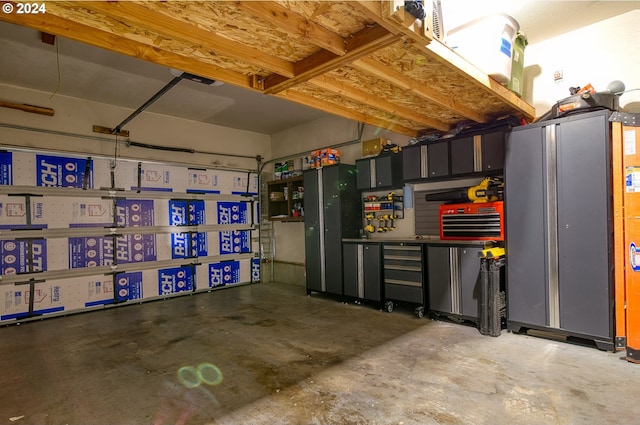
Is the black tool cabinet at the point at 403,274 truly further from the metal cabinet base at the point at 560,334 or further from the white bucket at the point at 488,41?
the white bucket at the point at 488,41

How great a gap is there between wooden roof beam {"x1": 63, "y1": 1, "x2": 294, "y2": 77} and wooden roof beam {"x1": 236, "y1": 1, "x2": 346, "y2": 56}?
0.45 m

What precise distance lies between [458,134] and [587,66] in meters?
1.38

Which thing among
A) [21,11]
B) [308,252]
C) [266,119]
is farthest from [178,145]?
[21,11]

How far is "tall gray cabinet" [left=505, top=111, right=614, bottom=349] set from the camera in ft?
9.46

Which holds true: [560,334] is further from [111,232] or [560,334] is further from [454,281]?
[111,232]

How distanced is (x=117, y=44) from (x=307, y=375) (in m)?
2.79

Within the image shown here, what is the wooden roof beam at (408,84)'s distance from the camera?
2.54 meters

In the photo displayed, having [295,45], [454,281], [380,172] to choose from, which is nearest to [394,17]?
[295,45]

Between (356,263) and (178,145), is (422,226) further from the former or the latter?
(178,145)

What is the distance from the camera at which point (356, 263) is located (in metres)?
4.80

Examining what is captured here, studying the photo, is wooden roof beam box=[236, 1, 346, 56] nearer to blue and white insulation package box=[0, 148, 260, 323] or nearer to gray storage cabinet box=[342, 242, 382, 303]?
gray storage cabinet box=[342, 242, 382, 303]

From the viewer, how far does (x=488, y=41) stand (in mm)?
2752

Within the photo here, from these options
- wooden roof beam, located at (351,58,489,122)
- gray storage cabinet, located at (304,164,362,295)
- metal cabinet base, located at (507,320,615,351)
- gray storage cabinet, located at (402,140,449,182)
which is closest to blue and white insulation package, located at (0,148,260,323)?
gray storage cabinet, located at (304,164,362,295)

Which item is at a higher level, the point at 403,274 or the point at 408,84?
the point at 408,84
